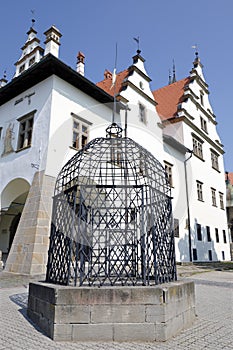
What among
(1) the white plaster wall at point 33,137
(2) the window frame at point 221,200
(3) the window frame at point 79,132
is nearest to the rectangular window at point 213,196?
(2) the window frame at point 221,200

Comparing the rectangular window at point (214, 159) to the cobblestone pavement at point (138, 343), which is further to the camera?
the rectangular window at point (214, 159)

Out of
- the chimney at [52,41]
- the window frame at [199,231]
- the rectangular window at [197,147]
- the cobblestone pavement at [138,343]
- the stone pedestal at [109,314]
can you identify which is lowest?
the cobblestone pavement at [138,343]

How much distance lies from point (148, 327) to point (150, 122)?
15.4 m

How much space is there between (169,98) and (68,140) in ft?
45.3

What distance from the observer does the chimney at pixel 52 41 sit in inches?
557

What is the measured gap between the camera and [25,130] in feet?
42.2

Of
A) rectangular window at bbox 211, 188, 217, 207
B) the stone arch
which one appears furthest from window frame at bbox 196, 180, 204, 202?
the stone arch

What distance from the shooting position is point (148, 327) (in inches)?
146

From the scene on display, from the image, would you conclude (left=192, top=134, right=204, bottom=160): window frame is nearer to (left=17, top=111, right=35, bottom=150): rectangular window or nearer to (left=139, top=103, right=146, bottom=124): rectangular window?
(left=139, top=103, right=146, bottom=124): rectangular window

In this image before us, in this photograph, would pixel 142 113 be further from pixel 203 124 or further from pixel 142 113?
pixel 203 124

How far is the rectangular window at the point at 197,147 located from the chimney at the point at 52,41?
12.0 metres

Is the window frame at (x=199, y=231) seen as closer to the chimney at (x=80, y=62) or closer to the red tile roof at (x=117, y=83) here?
the red tile roof at (x=117, y=83)

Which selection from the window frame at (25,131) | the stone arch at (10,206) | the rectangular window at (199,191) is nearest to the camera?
the window frame at (25,131)

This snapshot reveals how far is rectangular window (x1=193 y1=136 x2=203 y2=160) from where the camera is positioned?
21.6 m
